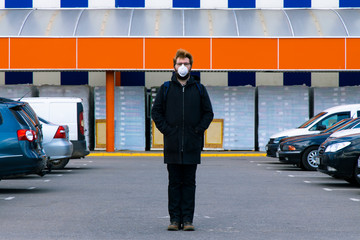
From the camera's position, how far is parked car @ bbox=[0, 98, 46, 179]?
11766 millimetres

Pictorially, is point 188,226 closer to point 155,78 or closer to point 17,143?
point 17,143

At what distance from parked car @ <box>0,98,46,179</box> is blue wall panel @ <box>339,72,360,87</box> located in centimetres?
2099

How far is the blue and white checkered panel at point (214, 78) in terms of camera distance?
31.4 meters

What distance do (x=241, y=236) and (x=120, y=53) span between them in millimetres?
20210

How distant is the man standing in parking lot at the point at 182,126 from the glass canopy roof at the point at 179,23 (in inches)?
773

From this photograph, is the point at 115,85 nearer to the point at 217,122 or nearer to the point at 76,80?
the point at 76,80

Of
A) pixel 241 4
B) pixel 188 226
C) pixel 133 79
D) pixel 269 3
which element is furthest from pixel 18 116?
pixel 269 3

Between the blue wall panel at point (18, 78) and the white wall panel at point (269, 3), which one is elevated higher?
the white wall panel at point (269, 3)

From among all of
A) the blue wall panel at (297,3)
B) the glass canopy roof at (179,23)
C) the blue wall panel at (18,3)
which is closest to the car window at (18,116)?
the glass canopy roof at (179,23)

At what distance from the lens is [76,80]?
31703 mm

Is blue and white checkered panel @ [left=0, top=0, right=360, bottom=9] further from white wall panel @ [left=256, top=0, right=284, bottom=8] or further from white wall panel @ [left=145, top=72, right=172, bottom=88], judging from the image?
white wall panel @ [left=145, top=72, right=172, bottom=88]

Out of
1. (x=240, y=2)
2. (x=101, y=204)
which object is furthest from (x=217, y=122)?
(x=101, y=204)

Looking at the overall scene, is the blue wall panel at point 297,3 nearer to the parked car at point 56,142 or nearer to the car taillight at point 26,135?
the parked car at point 56,142

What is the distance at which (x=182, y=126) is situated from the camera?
8375mm
